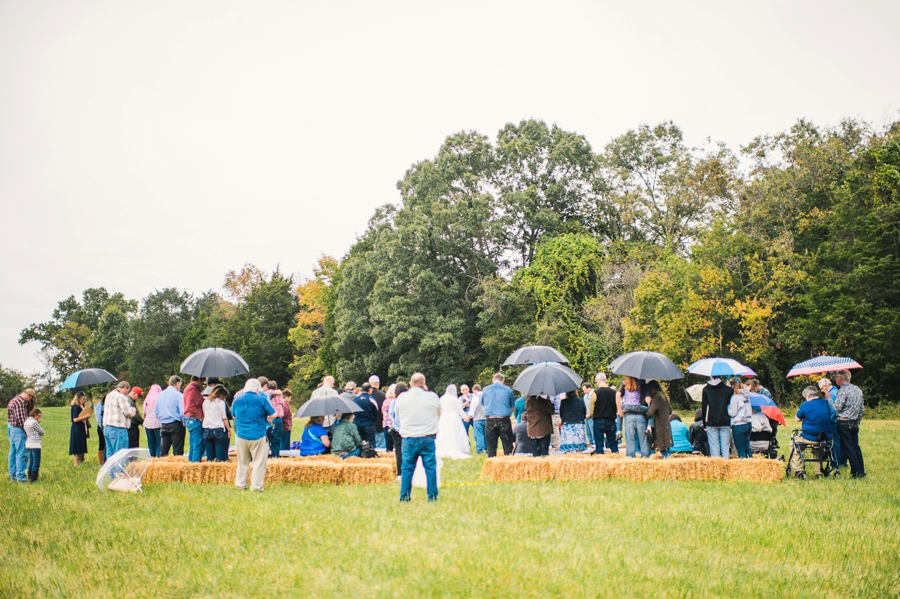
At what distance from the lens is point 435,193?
44.7 meters

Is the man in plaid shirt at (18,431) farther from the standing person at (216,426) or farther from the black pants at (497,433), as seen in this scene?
the black pants at (497,433)

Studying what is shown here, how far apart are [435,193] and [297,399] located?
2243 cm

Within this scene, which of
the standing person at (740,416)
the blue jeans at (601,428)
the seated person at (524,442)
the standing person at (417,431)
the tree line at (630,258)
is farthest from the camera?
the tree line at (630,258)

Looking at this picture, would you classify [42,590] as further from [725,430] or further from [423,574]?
[725,430]

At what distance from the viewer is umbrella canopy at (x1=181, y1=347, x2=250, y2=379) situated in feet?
42.8

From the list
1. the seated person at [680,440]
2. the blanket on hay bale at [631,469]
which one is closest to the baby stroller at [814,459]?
the blanket on hay bale at [631,469]

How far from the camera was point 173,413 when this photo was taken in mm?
14688

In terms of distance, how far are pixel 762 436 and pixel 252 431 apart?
9459 mm

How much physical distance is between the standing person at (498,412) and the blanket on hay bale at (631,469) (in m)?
2.68

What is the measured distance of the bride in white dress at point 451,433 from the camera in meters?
17.0

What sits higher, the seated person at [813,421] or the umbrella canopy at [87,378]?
the umbrella canopy at [87,378]

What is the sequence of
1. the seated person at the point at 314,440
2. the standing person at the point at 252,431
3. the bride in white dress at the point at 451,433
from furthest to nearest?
1. the bride in white dress at the point at 451,433
2. the seated person at the point at 314,440
3. the standing person at the point at 252,431

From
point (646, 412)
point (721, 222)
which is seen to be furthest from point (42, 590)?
point (721, 222)

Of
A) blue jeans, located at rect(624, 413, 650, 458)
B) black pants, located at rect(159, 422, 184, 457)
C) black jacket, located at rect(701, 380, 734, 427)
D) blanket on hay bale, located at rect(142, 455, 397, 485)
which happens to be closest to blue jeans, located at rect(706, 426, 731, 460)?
black jacket, located at rect(701, 380, 734, 427)
